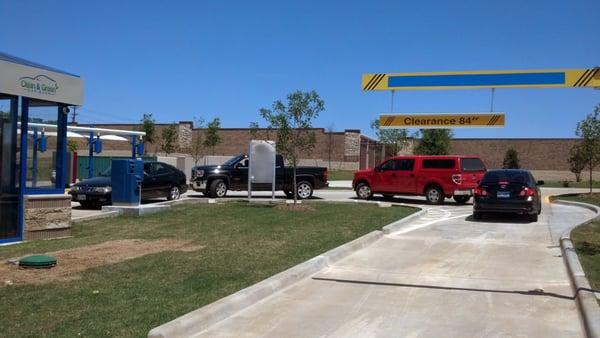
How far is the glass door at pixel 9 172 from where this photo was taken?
10.8 m

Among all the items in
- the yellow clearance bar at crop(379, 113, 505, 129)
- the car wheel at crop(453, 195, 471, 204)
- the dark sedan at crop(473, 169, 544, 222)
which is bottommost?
the car wheel at crop(453, 195, 471, 204)

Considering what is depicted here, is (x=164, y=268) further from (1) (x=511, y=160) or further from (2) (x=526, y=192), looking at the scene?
(1) (x=511, y=160)

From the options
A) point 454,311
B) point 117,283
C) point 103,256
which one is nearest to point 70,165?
point 103,256

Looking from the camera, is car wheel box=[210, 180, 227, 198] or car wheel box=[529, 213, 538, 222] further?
car wheel box=[210, 180, 227, 198]

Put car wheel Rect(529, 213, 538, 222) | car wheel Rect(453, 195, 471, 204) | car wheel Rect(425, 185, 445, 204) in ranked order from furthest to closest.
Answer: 1. car wheel Rect(453, 195, 471, 204)
2. car wheel Rect(425, 185, 445, 204)
3. car wheel Rect(529, 213, 538, 222)

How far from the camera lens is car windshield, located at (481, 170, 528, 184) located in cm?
1694

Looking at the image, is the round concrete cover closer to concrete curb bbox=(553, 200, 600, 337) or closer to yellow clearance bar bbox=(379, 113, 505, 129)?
yellow clearance bar bbox=(379, 113, 505, 129)

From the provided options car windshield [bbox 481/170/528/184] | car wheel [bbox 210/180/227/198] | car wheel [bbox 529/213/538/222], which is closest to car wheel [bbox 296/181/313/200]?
car wheel [bbox 210/180/227/198]

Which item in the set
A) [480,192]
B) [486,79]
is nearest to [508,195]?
[480,192]

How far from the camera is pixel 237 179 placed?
24.6 meters

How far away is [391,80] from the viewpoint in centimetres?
1052

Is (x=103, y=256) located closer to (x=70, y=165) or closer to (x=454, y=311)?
(x=454, y=311)

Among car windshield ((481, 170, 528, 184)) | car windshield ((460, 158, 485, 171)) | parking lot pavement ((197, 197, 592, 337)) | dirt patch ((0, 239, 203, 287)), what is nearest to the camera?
parking lot pavement ((197, 197, 592, 337))

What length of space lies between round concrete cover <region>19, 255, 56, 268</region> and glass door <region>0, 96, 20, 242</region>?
301 centimetres
